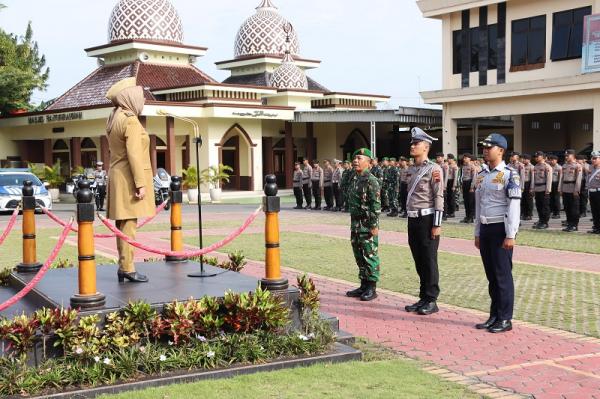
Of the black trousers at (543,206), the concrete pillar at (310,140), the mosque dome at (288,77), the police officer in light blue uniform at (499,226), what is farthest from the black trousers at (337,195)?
the police officer in light blue uniform at (499,226)

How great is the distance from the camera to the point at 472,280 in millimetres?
9758

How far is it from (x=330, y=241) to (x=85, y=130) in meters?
21.8

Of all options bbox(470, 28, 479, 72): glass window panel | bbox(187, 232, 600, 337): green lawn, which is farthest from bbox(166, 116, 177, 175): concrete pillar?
bbox(187, 232, 600, 337): green lawn

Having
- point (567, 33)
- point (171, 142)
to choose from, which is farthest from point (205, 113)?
point (567, 33)

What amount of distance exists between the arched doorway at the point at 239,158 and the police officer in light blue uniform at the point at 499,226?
28.2 m

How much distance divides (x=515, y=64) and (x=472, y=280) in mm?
18462

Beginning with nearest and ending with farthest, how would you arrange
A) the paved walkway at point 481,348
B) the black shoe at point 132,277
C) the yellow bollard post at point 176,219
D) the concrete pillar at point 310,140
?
the paved walkway at point 481,348
the black shoe at point 132,277
the yellow bollard post at point 176,219
the concrete pillar at point 310,140

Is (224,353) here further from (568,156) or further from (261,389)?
(568,156)

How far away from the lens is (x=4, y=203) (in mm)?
24188

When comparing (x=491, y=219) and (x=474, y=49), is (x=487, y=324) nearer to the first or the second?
(x=491, y=219)

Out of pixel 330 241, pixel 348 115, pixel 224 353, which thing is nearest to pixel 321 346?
pixel 224 353

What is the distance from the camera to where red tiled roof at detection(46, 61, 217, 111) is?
111ft

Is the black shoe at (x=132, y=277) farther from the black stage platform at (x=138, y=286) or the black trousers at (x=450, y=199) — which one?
the black trousers at (x=450, y=199)

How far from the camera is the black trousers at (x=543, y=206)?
1745 centimetres
